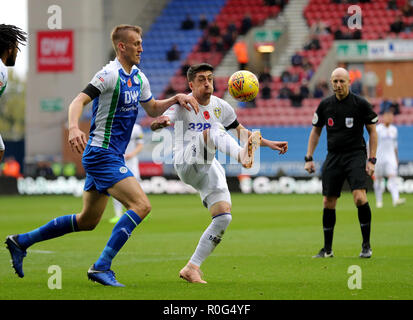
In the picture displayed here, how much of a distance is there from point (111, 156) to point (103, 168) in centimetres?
14

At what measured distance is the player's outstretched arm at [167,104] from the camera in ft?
26.8

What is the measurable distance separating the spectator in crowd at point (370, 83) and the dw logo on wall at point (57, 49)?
13.2 meters

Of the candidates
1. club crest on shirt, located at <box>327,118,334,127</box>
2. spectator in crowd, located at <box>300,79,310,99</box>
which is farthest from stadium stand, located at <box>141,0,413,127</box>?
club crest on shirt, located at <box>327,118,334,127</box>

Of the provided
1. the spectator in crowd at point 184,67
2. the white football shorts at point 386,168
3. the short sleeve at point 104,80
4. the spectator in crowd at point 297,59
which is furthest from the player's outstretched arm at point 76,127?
the spectator in crowd at point 184,67

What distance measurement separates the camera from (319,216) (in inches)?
708

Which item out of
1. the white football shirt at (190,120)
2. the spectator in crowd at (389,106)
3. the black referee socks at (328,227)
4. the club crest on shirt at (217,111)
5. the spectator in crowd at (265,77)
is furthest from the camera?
the spectator in crowd at (265,77)

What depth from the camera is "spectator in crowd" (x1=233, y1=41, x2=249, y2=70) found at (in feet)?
119

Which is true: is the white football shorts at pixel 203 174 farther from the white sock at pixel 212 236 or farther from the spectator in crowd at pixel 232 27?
the spectator in crowd at pixel 232 27

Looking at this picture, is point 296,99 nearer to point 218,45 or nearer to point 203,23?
point 218,45

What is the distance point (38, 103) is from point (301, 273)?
100 ft

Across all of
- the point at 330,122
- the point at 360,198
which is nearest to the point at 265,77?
the point at 330,122

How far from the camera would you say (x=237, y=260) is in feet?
33.5
